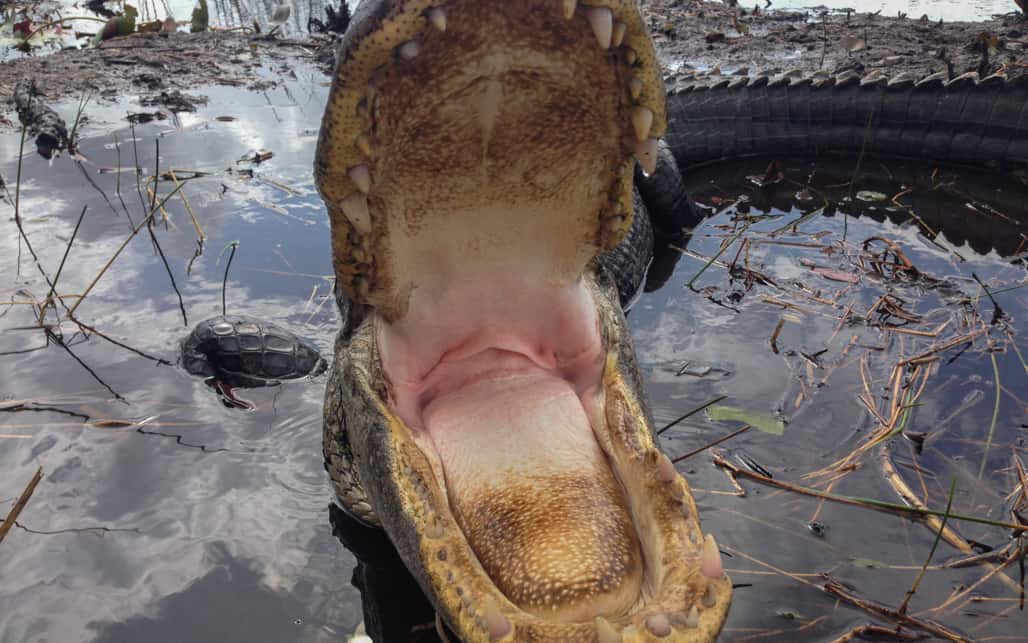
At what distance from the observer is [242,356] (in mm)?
2918

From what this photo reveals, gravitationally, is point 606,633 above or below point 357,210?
below

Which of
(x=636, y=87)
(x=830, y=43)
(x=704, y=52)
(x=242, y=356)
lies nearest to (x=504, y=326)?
(x=636, y=87)

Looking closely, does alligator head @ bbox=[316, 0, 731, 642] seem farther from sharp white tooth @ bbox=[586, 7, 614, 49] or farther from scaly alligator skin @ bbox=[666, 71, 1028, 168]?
scaly alligator skin @ bbox=[666, 71, 1028, 168]

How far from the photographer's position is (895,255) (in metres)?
3.75

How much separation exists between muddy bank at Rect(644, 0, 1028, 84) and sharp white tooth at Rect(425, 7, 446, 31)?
5109 millimetres

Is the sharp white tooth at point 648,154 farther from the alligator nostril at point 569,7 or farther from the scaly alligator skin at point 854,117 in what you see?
the scaly alligator skin at point 854,117

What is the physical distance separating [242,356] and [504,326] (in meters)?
1.31

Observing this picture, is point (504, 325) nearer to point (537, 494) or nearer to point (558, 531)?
point (537, 494)

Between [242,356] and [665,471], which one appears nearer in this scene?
[665,471]

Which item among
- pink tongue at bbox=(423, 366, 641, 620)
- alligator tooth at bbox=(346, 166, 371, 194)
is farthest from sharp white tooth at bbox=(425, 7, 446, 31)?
pink tongue at bbox=(423, 366, 641, 620)

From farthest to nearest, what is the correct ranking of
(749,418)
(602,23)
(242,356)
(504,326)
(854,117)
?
(854,117) → (242,356) → (749,418) → (504,326) → (602,23)

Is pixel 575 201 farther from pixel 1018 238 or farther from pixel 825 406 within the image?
pixel 1018 238

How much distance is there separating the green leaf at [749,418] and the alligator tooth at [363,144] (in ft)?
5.62

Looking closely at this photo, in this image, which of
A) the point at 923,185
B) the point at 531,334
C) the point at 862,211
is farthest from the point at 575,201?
the point at 923,185
